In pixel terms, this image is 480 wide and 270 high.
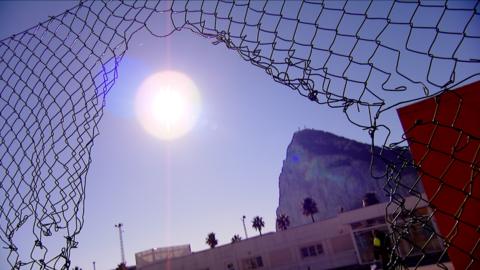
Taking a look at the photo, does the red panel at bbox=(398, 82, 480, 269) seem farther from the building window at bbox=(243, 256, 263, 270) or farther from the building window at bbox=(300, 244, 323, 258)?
the building window at bbox=(243, 256, 263, 270)

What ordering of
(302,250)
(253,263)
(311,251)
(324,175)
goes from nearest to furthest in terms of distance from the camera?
(311,251) → (302,250) → (253,263) → (324,175)

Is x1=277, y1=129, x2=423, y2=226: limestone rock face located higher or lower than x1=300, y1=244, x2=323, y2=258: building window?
higher

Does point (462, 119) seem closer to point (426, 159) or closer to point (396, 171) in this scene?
point (426, 159)

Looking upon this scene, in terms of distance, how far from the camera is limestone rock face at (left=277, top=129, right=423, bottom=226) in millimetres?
155000

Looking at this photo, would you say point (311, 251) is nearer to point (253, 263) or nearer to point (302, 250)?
point (302, 250)

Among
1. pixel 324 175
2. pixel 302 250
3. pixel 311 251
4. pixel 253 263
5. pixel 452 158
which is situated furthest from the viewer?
pixel 324 175

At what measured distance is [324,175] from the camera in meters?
166

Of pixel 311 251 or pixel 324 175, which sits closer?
pixel 311 251

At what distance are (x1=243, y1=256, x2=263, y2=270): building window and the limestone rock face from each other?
106774 mm

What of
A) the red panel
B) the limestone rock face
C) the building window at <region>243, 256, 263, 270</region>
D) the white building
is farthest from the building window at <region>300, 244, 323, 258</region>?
the limestone rock face

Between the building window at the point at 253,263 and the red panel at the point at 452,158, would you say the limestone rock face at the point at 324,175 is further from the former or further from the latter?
the red panel at the point at 452,158

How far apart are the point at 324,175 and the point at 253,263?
125848 millimetres

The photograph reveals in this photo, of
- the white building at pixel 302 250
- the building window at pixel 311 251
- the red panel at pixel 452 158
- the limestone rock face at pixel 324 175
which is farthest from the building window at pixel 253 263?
the limestone rock face at pixel 324 175

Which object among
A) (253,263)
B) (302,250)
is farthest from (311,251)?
(253,263)
